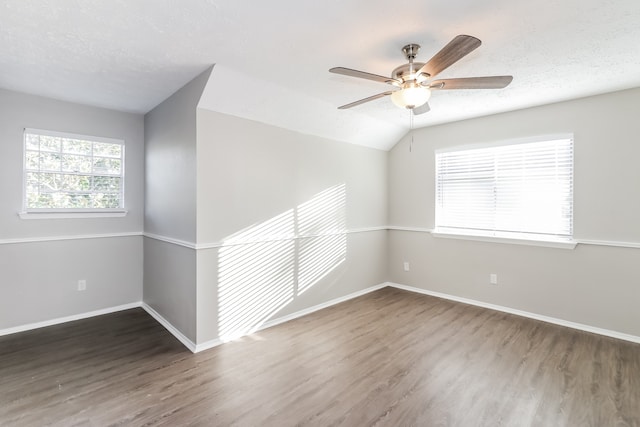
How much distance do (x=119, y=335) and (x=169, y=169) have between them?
1.79m

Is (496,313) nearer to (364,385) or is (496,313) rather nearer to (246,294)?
(364,385)

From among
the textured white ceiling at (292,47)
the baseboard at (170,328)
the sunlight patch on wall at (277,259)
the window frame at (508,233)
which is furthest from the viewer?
the window frame at (508,233)

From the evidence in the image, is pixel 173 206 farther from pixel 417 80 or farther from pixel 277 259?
pixel 417 80

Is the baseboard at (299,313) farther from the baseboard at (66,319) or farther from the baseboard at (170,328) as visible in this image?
the baseboard at (66,319)

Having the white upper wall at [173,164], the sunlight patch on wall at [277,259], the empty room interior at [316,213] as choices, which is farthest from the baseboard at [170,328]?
the white upper wall at [173,164]

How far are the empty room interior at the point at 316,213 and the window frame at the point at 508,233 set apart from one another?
0.03 metres

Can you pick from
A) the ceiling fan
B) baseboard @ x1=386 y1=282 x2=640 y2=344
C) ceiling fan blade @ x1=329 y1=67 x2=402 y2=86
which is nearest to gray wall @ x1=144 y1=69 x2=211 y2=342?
ceiling fan blade @ x1=329 y1=67 x2=402 y2=86

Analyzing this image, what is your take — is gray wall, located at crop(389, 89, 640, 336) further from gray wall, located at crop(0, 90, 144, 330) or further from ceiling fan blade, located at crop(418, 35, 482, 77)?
gray wall, located at crop(0, 90, 144, 330)

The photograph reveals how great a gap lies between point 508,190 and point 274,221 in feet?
9.64

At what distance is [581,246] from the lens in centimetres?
326

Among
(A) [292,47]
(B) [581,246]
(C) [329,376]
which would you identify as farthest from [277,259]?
(B) [581,246]

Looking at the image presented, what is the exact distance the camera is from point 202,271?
280cm

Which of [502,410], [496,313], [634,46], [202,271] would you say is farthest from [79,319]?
[634,46]

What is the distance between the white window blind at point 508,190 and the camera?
3.42 m
